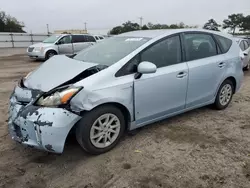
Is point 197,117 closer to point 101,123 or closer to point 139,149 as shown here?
point 139,149

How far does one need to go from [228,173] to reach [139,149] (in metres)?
1.10

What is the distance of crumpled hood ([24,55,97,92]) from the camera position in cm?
301

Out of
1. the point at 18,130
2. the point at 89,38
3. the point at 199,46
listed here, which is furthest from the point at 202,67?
the point at 89,38

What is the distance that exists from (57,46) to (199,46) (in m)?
11.8

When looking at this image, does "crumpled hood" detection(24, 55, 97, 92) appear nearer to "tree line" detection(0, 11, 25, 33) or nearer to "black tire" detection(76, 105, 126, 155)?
"black tire" detection(76, 105, 126, 155)

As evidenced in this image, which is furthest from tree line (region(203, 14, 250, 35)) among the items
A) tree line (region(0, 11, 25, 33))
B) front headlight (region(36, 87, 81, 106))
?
front headlight (region(36, 87, 81, 106))

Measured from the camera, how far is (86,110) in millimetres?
2850

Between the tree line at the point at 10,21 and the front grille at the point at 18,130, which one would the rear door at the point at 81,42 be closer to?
the front grille at the point at 18,130

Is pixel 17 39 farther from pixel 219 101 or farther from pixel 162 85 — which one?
pixel 162 85

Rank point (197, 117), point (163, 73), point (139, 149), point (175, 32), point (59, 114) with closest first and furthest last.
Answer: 1. point (59, 114)
2. point (139, 149)
3. point (163, 73)
4. point (175, 32)
5. point (197, 117)

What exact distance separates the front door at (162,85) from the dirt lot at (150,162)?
1.23ft

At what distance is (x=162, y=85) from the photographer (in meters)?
3.54

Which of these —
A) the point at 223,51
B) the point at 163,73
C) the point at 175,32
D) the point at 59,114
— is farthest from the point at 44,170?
the point at 223,51

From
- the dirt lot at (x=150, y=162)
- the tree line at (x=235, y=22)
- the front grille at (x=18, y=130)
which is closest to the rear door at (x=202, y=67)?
the dirt lot at (x=150, y=162)
